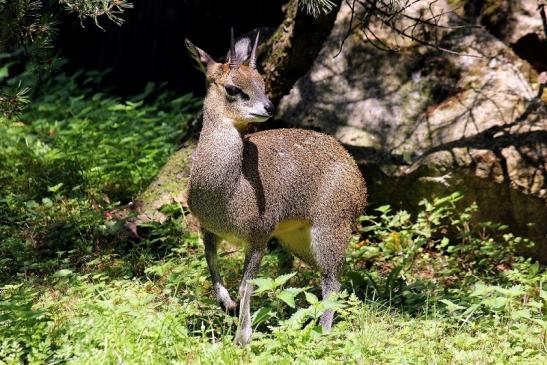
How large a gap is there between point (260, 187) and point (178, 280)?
0.84 meters

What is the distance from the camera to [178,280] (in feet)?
19.9

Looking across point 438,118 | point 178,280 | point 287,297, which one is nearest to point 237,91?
point 178,280

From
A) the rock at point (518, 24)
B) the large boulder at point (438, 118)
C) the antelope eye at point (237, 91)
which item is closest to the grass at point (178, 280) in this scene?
the large boulder at point (438, 118)

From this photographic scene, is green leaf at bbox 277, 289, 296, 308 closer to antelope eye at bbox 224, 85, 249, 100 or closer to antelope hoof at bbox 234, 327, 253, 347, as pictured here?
antelope hoof at bbox 234, 327, 253, 347

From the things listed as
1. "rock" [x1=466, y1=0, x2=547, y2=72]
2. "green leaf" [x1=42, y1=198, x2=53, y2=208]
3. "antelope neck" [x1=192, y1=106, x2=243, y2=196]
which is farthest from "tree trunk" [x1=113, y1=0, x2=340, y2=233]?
"antelope neck" [x1=192, y1=106, x2=243, y2=196]

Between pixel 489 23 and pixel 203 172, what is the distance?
3.88 metres

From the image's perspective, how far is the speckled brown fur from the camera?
570cm

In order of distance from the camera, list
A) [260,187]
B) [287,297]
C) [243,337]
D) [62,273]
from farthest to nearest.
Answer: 1. [62,273]
2. [260,187]
3. [243,337]
4. [287,297]

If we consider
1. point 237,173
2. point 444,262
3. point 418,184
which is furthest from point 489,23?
point 237,173

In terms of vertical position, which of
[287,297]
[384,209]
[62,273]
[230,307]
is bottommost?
[62,273]

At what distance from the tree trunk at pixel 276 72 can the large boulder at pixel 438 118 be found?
38 centimetres

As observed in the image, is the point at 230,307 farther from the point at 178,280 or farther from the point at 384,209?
the point at 384,209

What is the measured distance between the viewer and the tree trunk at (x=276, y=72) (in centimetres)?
755

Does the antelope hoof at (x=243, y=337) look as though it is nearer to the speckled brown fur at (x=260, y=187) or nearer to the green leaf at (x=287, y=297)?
the speckled brown fur at (x=260, y=187)
